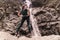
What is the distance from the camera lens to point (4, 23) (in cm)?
1320

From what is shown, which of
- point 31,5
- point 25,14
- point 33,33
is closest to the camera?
point 25,14

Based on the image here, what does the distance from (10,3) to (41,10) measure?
2983mm

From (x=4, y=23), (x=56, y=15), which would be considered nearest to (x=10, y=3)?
(x=4, y=23)

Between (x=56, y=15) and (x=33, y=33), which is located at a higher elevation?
(x=56, y=15)

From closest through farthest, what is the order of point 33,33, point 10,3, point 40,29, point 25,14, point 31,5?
point 25,14
point 33,33
point 40,29
point 10,3
point 31,5

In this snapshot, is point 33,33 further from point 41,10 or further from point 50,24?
point 41,10

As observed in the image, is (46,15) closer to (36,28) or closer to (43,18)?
(43,18)

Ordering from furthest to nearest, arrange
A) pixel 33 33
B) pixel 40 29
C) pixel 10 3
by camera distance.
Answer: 1. pixel 10 3
2. pixel 40 29
3. pixel 33 33

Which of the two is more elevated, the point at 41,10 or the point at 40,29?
the point at 41,10

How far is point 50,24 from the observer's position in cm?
1330

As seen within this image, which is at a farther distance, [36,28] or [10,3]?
[10,3]

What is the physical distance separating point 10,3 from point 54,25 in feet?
15.2

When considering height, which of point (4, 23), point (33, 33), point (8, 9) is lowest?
point (33, 33)

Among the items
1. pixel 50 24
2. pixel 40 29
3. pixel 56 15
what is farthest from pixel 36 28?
pixel 56 15
